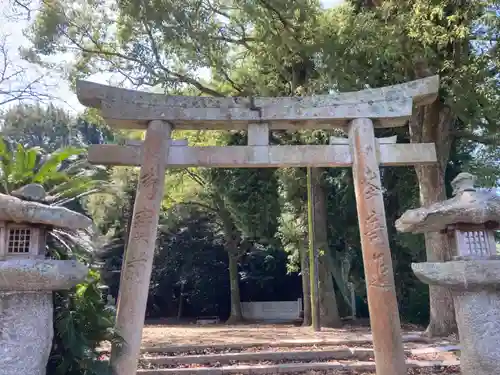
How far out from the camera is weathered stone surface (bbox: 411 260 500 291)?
5.05 metres

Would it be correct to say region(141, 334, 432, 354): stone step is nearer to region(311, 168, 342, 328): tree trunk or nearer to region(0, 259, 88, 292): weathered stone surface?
region(311, 168, 342, 328): tree trunk

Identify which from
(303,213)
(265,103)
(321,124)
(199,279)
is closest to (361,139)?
(321,124)

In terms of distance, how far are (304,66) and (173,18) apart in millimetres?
4227

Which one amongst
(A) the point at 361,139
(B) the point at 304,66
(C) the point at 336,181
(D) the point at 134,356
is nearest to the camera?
(D) the point at 134,356

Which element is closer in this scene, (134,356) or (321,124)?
(134,356)

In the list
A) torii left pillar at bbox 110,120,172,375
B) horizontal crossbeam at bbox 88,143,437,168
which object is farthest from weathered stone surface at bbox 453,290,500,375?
torii left pillar at bbox 110,120,172,375

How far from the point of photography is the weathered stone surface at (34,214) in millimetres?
4664

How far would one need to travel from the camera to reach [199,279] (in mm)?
21828

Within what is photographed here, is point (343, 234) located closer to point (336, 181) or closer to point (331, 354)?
point (336, 181)

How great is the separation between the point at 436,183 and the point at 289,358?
5065 mm

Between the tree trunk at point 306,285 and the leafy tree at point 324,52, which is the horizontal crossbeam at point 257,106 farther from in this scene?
the tree trunk at point 306,285

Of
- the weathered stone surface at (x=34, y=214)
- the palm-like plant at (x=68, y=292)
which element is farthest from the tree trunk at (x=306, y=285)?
the weathered stone surface at (x=34, y=214)

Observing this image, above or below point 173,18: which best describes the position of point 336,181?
below

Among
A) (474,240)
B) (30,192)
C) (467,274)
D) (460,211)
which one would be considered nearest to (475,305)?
(467,274)
